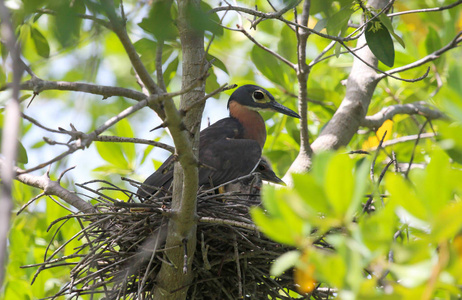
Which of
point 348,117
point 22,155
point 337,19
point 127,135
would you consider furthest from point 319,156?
point 127,135

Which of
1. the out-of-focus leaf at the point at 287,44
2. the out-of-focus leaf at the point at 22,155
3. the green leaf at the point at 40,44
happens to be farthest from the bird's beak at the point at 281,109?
the out-of-focus leaf at the point at 22,155

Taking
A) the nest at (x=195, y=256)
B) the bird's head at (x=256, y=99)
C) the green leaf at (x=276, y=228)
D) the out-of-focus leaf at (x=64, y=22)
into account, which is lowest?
the green leaf at (x=276, y=228)

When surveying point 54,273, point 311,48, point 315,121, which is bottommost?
point 54,273

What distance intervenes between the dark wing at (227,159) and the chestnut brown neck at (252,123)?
521 millimetres

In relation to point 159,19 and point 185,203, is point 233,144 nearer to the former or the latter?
point 185,203

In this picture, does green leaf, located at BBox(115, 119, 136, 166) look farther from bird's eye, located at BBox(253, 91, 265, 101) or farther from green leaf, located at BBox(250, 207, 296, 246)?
green leaf, located at BBox(250, 207, 296, 246)

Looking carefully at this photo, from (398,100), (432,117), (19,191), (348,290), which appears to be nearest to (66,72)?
(19,191)

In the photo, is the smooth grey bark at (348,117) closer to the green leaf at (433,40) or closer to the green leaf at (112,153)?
the green leaf at (433,40)

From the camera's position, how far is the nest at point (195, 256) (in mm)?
2762

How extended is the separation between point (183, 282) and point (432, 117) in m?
2.46

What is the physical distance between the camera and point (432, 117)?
4133mm

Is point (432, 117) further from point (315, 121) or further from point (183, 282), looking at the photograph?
point (183, 282)

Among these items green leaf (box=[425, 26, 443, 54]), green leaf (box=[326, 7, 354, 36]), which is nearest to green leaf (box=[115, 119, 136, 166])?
green leaf (box=[326, 7, 354, 36])

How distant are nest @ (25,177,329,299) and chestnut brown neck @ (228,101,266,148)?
1.55m
